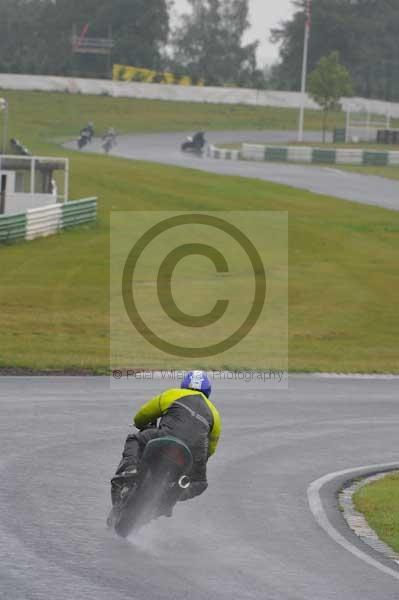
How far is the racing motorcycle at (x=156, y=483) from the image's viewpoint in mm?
9359

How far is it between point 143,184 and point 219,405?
114 ft

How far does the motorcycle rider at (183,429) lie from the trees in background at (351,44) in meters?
113

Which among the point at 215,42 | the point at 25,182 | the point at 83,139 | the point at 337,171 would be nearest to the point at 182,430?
the point at 25,182

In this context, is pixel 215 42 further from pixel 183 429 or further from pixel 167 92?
pixel 183 429

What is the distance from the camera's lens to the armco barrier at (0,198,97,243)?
37281mm

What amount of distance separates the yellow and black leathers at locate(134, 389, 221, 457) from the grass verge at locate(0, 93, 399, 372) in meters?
11.2

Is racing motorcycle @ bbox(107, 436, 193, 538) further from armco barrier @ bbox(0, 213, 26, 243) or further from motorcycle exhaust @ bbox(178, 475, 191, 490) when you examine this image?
armco barrier @ bbox(0, 213, 26, 243)

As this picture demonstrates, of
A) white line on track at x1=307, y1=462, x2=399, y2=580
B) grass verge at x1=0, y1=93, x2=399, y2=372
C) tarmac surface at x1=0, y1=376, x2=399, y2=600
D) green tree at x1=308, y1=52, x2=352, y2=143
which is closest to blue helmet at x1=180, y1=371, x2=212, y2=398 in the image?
tarmac surface at x1=0, y1=376, x2=399, y2=600

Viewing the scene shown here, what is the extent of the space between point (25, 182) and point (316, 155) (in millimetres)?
26261

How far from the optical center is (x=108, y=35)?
416 feet

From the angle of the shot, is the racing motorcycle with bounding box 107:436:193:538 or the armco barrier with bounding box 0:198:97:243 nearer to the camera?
the racing motorcycle with bounding box 107:436:193:538

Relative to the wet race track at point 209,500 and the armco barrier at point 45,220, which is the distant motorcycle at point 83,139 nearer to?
the armco barrier at point 45,220

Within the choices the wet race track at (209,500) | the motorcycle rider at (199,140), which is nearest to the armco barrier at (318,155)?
the motorcycle rider at (199,140)

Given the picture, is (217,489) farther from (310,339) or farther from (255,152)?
(255,152)
